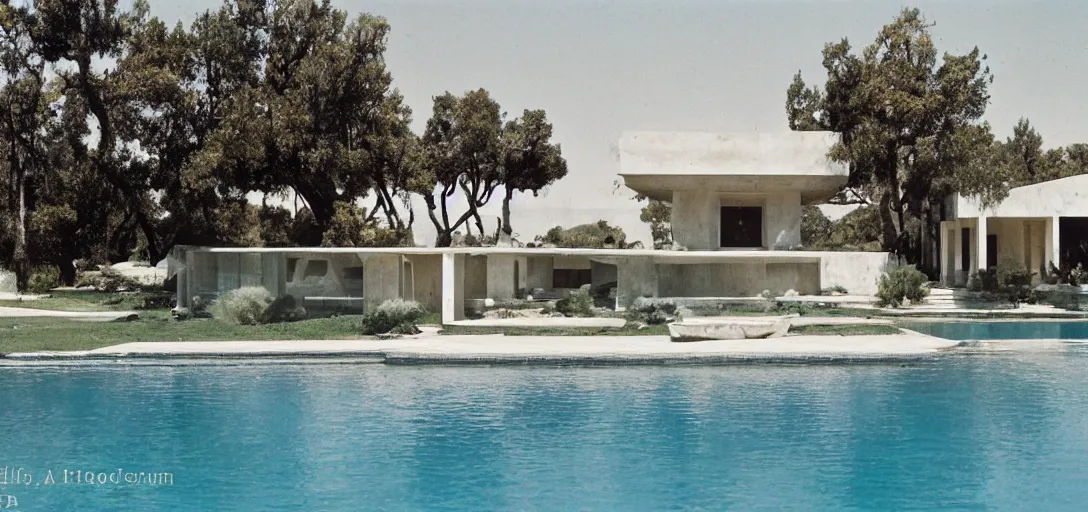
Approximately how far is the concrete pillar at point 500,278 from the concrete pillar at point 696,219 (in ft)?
15.6

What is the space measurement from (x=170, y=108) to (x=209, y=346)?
17506 millimetres

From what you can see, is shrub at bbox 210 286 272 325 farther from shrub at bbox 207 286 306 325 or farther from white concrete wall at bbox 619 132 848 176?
white concrete wall at bbox 619 132 848 176

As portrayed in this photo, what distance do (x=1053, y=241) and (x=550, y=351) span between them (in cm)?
1959

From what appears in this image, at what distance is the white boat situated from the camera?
19.3m

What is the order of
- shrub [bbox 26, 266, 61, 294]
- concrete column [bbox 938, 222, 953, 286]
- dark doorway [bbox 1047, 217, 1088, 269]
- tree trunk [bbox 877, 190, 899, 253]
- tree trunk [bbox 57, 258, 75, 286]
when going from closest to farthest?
tree trunk [bbox 877, 190, 899, 253], concrete column [bbox 938, 222, 953, 286], dark doorway [bbox 1047, 217, 1088, 269], shrub [bbox 26, 266, 61, 294], tree trunk [bbox 57, 258, 75, 286]

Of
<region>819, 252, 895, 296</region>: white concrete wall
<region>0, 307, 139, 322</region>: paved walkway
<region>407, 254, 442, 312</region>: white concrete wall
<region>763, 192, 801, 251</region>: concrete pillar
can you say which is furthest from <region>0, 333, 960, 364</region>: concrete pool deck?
<region>763, 192, 801, 251</region>: concrete pillar

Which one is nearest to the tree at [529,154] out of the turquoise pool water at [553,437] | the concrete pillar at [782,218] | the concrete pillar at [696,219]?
the concrete pillar at [696,219]

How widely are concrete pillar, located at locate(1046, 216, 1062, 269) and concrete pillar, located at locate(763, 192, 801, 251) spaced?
7033 mm

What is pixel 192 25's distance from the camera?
34812 mm

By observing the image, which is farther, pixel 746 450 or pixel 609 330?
pixel 609 330

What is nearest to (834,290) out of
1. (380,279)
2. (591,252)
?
(591,252)

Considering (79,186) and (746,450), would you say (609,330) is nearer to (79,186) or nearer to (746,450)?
(746,450)

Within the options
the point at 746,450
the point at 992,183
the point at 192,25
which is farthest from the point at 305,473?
the point at 192,25

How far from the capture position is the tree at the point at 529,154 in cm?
4297
